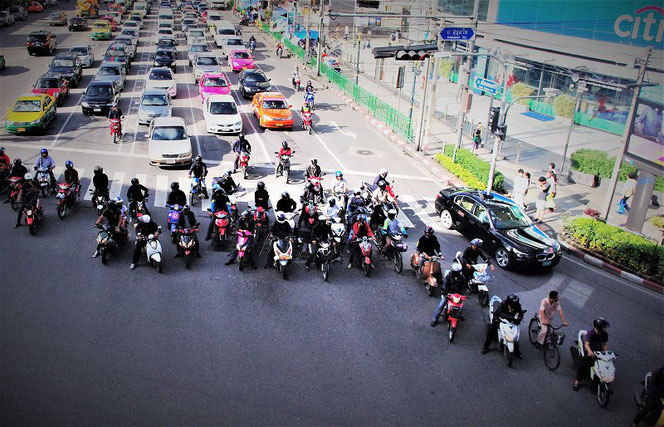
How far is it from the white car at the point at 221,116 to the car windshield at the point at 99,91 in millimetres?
6075

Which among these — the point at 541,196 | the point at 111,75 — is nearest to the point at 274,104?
the point at 111,75

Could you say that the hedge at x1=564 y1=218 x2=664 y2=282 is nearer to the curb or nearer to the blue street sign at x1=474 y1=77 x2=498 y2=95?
the curb

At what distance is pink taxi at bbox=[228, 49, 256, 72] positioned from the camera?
139 feet

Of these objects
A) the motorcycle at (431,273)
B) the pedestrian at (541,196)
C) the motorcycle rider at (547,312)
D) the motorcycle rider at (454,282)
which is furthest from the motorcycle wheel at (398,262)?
the pedestrian at (541,196)

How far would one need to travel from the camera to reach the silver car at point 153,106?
86.9 feet

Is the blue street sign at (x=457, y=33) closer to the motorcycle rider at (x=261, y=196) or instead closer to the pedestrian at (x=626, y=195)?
the pedestrian at (x=626, y=195)

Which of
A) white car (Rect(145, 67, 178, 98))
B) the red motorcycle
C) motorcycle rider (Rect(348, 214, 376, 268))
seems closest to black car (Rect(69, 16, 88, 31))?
white car (Rect(145, 67, 178, 98))

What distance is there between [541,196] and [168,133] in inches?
586

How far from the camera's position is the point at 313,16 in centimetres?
6719

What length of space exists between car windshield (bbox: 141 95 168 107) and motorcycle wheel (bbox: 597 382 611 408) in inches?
921

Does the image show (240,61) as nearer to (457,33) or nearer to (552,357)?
(457,33)

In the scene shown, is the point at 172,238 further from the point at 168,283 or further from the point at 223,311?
the point at 223,311

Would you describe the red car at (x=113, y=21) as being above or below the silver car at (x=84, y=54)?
above

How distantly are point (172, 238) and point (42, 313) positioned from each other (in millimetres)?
4213
